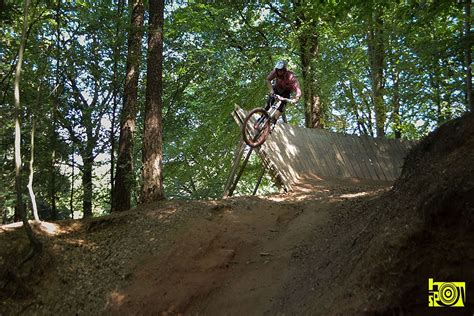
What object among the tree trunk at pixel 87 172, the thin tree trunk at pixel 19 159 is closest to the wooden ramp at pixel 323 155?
the tree trunk at pixel 87 172

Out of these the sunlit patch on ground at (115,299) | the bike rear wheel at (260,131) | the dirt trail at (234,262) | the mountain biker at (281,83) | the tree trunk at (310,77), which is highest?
the tree trunk at (310,77)

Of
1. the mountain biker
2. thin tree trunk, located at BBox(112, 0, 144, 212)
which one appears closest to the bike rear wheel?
the mountain biker

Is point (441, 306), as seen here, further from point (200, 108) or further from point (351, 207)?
point (200, 108)

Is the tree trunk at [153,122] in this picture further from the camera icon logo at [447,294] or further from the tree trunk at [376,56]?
the tree trunk at [376,56]

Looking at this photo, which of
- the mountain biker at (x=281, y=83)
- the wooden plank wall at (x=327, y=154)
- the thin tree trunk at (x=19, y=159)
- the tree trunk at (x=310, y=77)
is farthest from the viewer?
the tree trunk at (x=310, y=77)

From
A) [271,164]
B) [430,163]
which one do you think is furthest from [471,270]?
[271,164]

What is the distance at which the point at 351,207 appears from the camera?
6.63 metres

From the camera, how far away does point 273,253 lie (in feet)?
19.6

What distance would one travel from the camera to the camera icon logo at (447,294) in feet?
8.99

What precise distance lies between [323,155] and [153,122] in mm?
5399

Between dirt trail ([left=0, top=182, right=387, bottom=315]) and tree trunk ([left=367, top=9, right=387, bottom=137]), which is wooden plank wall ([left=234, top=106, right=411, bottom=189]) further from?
tree trunk ([left=367, top=9, right=387, bottom=137])

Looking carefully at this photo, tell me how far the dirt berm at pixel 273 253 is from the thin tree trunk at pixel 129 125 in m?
1.31

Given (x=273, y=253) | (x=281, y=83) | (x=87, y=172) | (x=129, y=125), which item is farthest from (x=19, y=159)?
(x=87, y=172)

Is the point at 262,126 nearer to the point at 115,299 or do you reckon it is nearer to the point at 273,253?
the point at 273,253
